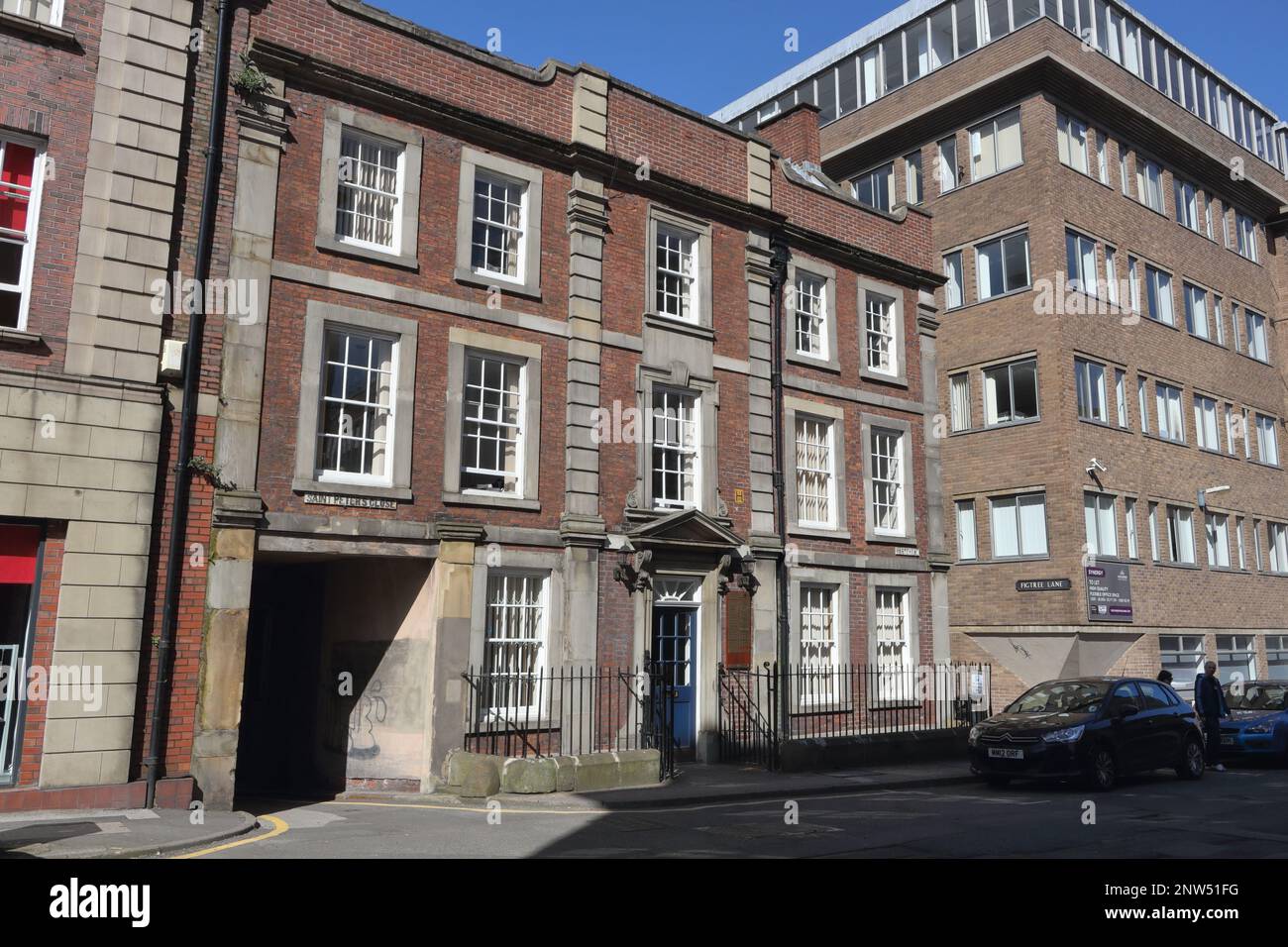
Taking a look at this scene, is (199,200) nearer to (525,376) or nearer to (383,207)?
(383,207)

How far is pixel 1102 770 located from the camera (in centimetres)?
1437

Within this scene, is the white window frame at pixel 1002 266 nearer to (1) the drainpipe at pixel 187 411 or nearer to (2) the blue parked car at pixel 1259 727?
Answer: (2) the blue parked car at pixel 1259 727

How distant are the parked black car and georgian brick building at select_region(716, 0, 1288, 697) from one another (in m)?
8.96

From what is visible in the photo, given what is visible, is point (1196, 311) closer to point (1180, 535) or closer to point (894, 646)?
point (1180, 535)

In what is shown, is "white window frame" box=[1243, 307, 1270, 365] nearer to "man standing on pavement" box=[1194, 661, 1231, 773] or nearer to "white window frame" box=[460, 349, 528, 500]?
"man standing on pavement" box=[1194, 661, 1231, 773]

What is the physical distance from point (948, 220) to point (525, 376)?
59.0 feet

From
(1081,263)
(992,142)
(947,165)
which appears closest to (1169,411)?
(1081,263)

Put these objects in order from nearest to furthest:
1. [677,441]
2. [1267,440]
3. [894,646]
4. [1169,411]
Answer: [677,441], [894,646], [1169,411], [1267,440]

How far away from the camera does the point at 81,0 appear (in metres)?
12.3

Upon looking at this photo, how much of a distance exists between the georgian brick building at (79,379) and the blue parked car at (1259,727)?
17447mm

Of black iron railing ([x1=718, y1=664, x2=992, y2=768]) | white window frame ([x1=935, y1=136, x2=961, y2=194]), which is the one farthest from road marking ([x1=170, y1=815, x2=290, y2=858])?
white window frame ([x1=935, y1=136, x2=961, y2=194])

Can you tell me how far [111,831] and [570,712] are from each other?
22.1ft

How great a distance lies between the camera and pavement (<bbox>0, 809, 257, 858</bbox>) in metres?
8.91
